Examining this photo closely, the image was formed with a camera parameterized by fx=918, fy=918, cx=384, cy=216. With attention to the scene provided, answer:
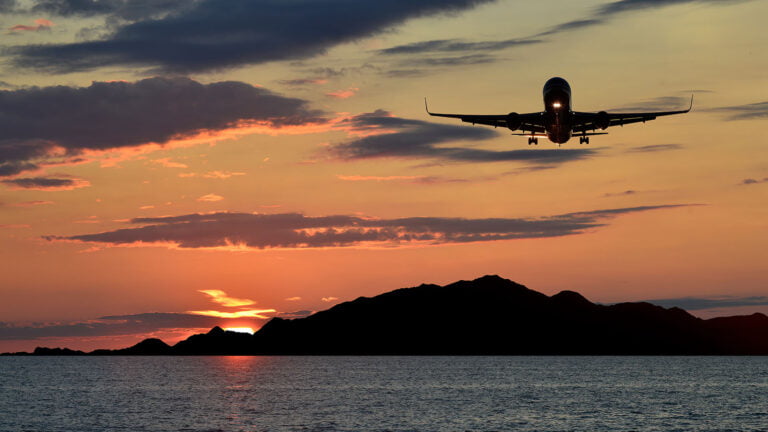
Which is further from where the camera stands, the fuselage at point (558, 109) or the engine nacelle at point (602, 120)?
the engine nacelle at point (602, 120)

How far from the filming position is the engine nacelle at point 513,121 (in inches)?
4614

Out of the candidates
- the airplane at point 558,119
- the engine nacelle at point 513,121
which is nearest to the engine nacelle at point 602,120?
the airplane at point 558,119

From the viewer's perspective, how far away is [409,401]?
6831 inches

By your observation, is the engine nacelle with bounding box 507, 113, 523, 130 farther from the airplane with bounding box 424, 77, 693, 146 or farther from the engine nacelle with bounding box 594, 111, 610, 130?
the engine nacelle with bounding box 594, 111, 610, 130

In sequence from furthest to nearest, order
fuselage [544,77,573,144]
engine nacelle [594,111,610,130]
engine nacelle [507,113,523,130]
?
1. engine nacelle [507,113,523,130]
2. engine nacelle [594,111,610,130]
3. fuselage [544,77,573,144]

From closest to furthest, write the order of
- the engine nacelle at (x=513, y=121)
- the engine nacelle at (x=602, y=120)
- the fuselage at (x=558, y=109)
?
the fuselage at (x=558, y=109) < the engine nacelle at (x=602, y=120) < the engine nacelle at (x=513, y=121)

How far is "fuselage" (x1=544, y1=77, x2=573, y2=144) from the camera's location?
117 m

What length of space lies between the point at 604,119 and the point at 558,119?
633cm

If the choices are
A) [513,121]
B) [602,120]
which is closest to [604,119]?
[602,120]

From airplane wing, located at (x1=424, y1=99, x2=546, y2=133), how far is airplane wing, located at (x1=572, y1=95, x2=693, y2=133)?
4.63 m

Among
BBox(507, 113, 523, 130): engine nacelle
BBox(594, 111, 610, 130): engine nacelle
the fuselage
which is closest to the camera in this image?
the fuselage

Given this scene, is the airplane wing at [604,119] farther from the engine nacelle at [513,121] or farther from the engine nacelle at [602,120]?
the engine nacelle at [513,121]

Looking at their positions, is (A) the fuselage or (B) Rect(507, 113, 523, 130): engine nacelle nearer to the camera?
(A) the fuselage

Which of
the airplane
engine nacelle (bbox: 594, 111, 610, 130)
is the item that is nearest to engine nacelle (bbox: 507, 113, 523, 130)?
the airplane
